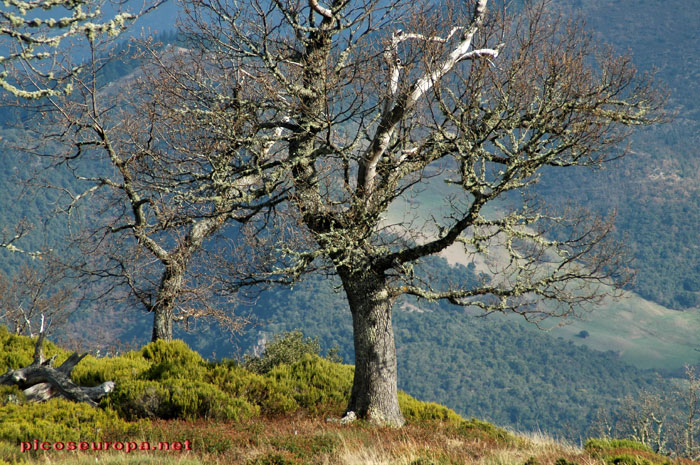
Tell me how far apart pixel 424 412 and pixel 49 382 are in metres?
8.38

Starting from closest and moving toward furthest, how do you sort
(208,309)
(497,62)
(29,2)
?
1. (29,2)
2. (497,62)
3. (208,309)

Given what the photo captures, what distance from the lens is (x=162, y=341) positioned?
15570 mm

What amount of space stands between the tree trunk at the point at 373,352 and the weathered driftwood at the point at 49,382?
515 cm

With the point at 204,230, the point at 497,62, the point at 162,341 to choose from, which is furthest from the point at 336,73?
the point at 162,341

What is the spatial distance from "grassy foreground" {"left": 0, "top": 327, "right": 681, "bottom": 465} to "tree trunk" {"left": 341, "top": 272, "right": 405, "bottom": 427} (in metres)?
0.60

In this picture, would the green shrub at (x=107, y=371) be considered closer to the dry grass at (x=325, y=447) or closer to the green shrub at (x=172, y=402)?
the green shrub at (x=172, y=402)

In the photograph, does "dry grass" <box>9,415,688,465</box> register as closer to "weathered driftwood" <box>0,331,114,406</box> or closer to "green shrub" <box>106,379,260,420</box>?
"green shrub" <box>106,379,260,420</box>

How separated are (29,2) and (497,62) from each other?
33.3 feet

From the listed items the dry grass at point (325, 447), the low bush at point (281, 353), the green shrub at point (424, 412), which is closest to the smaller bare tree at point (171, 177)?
the low bush at point (281, 353)

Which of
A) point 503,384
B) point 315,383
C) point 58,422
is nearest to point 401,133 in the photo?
point 315,383

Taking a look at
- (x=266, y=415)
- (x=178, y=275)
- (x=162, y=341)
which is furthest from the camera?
(x=178, y=275)

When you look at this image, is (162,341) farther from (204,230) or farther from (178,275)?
(204,230)

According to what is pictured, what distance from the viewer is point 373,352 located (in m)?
12.4

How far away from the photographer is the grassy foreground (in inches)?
357
